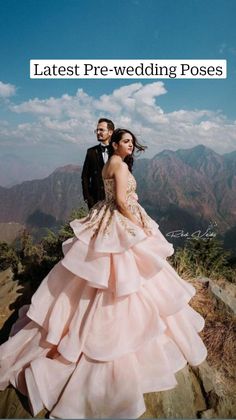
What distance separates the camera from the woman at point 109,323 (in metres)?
3.38

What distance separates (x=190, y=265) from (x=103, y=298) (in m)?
3.07

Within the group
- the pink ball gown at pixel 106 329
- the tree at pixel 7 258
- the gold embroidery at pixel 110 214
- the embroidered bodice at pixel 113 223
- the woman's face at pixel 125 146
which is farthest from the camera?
the tree at pixel 7 258

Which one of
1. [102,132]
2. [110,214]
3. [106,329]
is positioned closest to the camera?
[106,329]

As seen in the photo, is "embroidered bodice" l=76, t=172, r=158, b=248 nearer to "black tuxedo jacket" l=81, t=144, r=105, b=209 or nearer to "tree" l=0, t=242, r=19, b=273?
"black tuxedo jacket" l=81, t=144, r=105, b=209

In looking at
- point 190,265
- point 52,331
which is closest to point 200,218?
point 190,265

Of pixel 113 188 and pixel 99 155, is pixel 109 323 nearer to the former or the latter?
pixel 113 188

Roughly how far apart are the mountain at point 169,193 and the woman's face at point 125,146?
36.8 meters

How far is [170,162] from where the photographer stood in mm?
69125

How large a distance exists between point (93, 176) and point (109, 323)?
2635 millimetres

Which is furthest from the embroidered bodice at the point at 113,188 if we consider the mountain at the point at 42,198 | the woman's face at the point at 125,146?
the mountain at the point at 42,198

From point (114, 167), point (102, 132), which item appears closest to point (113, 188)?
point (114, 167)

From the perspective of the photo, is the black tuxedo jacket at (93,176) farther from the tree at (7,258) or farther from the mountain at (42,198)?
the mountain at (42,198)

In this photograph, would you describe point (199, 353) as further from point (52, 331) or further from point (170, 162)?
point (170, 162)

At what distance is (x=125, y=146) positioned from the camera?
158 inches
